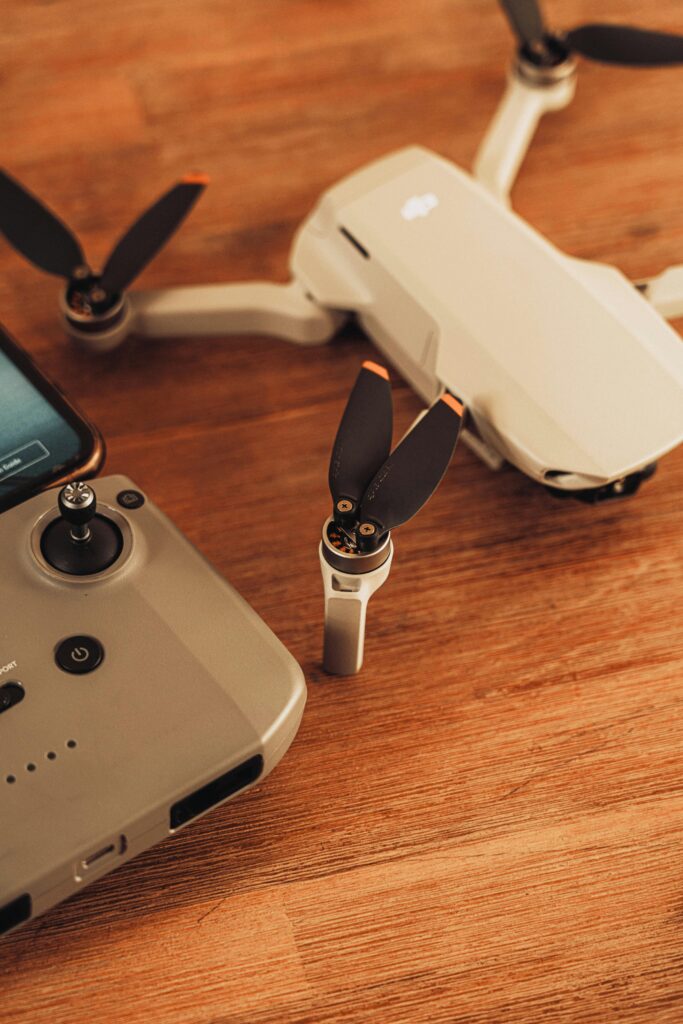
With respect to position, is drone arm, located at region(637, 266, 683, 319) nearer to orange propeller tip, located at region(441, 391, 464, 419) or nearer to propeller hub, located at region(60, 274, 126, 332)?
orange propeller tip, located at region(441, 391, 464, 419)

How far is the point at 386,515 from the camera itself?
0.69 metres

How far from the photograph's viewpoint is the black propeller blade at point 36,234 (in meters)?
0.95

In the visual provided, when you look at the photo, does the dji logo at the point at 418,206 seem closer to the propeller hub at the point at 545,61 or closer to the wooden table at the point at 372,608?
the wooden table at the point at 372,608

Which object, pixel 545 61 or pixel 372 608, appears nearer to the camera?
pixel 372 608

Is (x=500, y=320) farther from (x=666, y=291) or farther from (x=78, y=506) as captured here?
(x=78, y=506)

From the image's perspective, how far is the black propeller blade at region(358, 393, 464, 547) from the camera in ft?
2.27

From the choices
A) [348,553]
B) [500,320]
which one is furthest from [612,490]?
[348,553]

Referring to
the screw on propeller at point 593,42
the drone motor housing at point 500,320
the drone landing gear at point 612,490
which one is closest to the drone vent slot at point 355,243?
the drone motor housing at point 500,320

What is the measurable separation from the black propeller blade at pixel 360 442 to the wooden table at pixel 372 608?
0.52 feet

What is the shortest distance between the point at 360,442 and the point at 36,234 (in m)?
0.41

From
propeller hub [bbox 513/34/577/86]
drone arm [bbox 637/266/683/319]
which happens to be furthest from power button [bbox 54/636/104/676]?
propeller hub [bbox 513/34/577/86]

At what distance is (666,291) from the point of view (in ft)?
3.00

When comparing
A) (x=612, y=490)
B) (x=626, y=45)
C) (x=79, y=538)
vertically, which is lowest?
(x=612, y=490)

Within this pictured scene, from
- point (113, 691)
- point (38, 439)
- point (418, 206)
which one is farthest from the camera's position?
point (418, 206)
